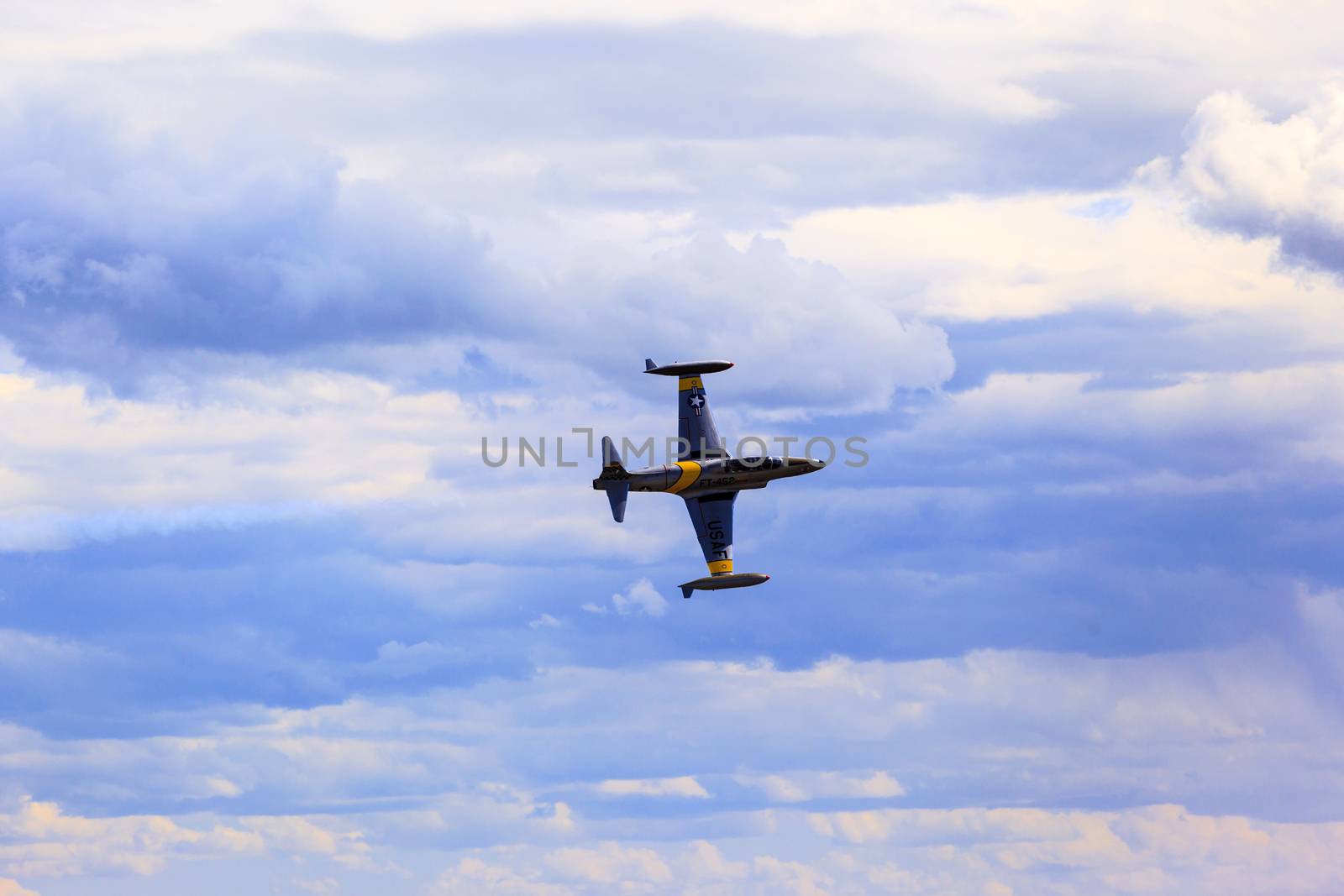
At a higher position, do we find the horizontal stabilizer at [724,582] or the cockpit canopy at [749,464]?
the cockpit canopy at [749,464]

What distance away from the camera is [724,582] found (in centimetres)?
16162

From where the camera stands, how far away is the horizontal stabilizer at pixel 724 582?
161m

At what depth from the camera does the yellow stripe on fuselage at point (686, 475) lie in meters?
163

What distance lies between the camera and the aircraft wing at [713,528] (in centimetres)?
16538

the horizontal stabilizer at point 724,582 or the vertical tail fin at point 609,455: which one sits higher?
the vertical tail fin at point 609,455

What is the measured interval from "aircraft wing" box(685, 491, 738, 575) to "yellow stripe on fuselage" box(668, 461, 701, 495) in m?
2.92

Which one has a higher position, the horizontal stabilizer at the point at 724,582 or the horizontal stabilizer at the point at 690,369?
the horizontal stabilizer at the point at 690,369

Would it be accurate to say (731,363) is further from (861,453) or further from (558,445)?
(558,445)

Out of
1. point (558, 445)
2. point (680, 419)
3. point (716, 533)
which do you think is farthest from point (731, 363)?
point (558, 445)

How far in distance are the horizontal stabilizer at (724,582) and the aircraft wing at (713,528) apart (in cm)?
361

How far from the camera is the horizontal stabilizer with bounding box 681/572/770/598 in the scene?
160750 millimetres

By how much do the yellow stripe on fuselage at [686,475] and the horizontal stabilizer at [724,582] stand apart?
9.57m

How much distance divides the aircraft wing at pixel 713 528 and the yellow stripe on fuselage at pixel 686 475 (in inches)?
115

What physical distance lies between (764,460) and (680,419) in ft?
40.8
